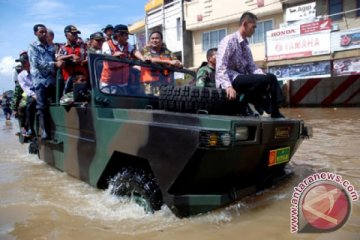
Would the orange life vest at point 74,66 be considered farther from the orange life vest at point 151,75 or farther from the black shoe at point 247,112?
the black shoe at point 247,112

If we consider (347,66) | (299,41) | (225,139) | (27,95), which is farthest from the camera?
(299,41)

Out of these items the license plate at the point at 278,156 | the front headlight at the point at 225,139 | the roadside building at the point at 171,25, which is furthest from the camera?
the roadside building at the point at 171,25

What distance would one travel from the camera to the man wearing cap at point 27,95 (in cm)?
648

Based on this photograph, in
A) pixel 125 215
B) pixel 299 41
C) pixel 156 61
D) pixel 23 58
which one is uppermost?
pixel 299 41

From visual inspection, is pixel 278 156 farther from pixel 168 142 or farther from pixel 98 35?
pixel 98 35

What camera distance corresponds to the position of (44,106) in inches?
221

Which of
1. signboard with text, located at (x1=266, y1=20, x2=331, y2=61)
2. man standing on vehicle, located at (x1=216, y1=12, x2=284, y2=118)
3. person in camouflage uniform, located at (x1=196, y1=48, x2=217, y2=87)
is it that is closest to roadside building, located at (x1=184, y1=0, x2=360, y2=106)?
signboard with text, located at (x1=266, y1=20, x2=331, y2=61)

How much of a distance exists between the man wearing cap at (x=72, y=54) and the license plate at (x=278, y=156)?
256cm

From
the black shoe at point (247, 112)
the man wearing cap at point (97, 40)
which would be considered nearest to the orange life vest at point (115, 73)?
the black shoe at point (247, 112)

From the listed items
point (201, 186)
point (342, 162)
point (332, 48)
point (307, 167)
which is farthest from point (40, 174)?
point (332, 48)

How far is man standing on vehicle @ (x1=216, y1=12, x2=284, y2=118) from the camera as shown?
3.99 meters

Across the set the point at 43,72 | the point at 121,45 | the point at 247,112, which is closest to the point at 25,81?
the point at 43,72

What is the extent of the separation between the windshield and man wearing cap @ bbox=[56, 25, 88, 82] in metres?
0.54

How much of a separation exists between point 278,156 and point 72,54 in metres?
3.25
